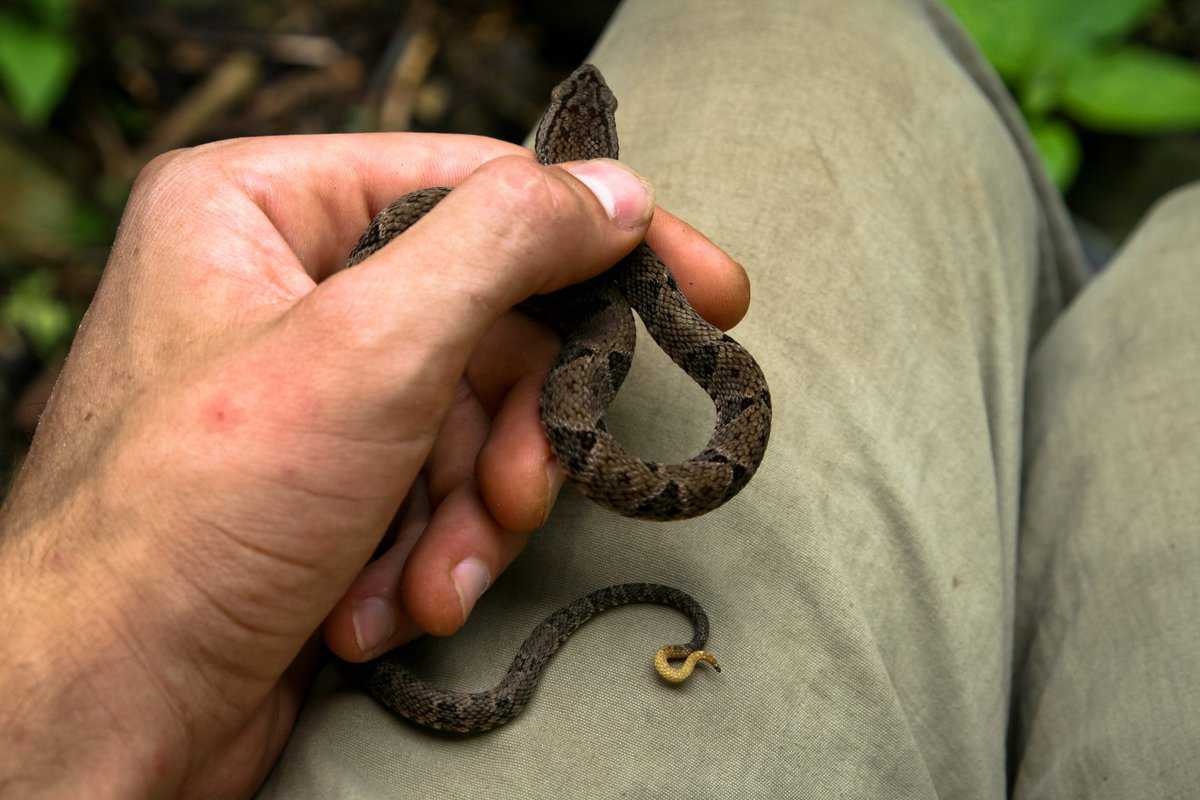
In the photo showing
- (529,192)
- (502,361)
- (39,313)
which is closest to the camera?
(529,192)

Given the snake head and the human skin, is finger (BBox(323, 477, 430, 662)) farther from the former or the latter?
the snake head

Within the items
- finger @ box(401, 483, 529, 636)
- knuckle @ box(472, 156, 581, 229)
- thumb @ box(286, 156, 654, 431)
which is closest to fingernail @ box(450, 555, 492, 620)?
finger @ box(401, 483, 529, 636)

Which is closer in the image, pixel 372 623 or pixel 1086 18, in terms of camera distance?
pixel 372 623

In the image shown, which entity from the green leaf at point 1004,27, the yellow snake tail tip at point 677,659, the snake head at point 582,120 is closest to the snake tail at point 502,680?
the yellow snake tail tip at point 677,659

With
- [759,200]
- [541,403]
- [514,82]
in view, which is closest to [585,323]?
[541,403]

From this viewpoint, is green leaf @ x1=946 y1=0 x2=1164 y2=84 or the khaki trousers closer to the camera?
the khaki trousers

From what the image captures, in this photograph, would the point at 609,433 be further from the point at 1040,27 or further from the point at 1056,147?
the point at 1040,27

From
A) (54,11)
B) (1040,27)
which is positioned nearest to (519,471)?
(1040,27)
